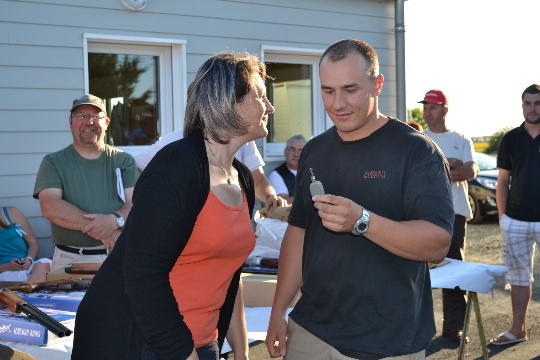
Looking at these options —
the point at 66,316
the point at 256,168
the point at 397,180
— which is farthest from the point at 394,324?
the point at 256,168

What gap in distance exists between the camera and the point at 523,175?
5.80m

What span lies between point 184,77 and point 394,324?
5.00 m

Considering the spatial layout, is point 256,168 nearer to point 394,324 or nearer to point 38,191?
point 38,191

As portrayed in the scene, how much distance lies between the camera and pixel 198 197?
187 centimetres

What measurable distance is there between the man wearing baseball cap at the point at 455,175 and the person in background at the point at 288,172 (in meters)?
1.52

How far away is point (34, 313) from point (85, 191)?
169cm

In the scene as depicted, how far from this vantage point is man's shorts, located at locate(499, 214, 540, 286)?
573cm

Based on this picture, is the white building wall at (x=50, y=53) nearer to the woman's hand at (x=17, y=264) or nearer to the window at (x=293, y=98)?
the woman's hand at (x=17, y=264)

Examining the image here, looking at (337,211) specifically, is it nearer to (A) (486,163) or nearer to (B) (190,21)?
(B) (190,21)

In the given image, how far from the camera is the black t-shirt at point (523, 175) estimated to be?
18.7 ft

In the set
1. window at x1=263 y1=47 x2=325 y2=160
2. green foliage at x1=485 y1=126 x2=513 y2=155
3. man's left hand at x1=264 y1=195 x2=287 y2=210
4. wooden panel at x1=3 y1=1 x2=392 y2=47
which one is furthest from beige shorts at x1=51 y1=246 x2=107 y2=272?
green foliage at x1=485 y1=126 x2=513 y2=155

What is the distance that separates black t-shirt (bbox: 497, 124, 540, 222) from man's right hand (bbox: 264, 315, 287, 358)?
370 centimetres

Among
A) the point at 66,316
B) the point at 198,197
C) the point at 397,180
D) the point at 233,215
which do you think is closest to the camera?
the point at 198,197

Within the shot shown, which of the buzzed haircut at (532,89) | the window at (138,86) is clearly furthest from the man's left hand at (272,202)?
the window at (138,86)
